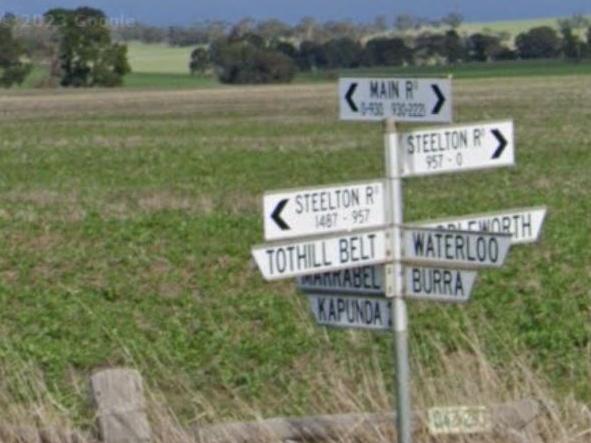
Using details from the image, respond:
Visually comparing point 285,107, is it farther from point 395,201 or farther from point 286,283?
point 395,201

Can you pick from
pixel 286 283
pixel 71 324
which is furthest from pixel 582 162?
pixel 71 324

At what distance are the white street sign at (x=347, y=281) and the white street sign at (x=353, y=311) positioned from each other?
25 mm

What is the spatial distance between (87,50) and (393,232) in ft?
316

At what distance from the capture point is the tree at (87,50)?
100000 mm

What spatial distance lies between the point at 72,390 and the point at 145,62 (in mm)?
121981

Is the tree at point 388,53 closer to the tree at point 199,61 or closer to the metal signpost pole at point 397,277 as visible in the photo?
the tree at point 199,61

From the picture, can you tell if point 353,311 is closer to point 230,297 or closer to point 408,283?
point 408,283

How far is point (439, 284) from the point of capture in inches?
263

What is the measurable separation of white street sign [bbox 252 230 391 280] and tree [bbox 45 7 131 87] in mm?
93010

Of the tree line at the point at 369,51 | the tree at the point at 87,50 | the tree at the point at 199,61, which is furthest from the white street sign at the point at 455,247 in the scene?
the tree at the point at 199,61

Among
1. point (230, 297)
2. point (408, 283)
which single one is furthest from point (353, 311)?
point (230, 297)

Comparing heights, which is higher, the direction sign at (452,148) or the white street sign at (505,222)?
the direction sign at (452,148)

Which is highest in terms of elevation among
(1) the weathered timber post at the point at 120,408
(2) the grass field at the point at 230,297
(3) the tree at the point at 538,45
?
(1) the weathered timber post at the point at 120,408

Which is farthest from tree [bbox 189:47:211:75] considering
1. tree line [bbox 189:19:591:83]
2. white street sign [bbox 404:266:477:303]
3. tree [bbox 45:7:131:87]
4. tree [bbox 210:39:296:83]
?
white street sign [bbox 404:266:477:303]
